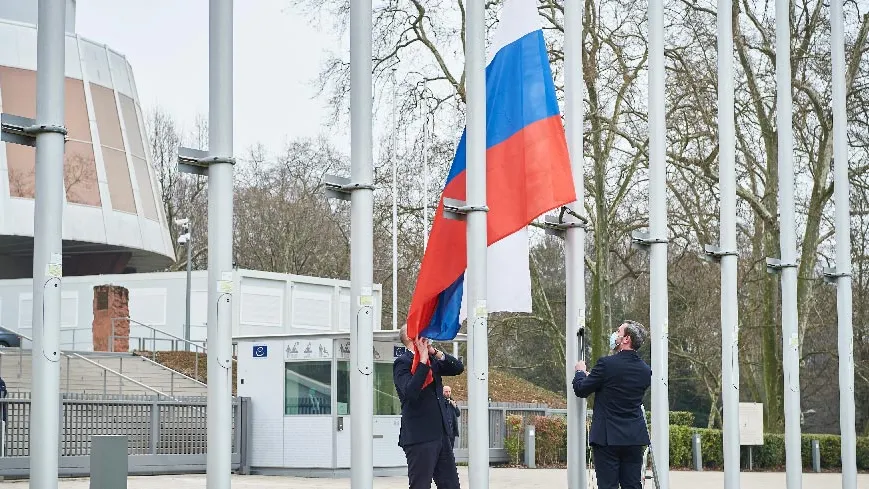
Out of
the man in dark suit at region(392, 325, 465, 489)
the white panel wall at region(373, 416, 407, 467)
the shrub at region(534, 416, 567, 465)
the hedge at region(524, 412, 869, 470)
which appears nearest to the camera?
the man in dark suit at region(392, 325, 465, 489)

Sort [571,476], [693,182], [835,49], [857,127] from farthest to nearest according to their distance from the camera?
1. [693,182]
2. [857,127]
3. [835,49]
4. [571,476]

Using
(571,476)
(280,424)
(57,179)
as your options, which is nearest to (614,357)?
(571,476)

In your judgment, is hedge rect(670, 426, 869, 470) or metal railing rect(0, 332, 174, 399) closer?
metal railing rect(0, 332, 174, 399)

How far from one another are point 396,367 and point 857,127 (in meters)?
25.1

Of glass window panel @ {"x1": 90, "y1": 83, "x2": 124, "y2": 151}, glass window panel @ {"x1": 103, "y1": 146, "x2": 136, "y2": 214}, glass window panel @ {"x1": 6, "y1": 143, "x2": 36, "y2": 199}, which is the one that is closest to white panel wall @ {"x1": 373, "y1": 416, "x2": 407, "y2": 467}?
glass window panel @ {"x1": 6, "y1": 143, "x2": 36, "y2": 199}

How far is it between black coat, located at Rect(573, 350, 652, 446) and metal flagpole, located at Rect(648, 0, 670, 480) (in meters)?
2.14

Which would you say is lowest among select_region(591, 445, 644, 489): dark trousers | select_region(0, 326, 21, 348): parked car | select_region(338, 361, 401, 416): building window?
select_region(591, 445, 644, 489): dark trousers

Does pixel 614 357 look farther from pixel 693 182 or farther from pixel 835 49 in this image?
pixel 693 182

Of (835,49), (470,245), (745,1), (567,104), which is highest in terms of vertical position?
(745,1)

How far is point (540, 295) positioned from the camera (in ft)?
124

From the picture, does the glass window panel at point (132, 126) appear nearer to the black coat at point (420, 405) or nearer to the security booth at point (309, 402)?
the security booth at point (309, 402)

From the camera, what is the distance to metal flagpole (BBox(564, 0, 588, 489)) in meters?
11.9

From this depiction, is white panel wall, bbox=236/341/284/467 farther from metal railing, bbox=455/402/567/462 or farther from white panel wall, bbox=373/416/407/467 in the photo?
metal railing, bbox=455/402/567/462

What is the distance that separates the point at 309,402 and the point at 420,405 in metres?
13.5
